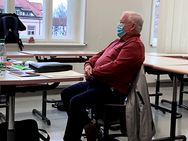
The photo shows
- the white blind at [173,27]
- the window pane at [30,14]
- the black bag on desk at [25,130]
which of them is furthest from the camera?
the white blind at [173,27]

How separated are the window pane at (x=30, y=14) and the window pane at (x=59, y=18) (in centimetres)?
23

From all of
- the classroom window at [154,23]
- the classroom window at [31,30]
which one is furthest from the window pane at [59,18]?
the classroom window at [154,23]

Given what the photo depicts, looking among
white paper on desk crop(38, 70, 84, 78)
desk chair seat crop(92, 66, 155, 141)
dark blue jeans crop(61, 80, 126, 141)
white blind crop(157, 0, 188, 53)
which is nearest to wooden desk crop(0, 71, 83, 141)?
white paper on desk crop(38, 70, 84, 78)

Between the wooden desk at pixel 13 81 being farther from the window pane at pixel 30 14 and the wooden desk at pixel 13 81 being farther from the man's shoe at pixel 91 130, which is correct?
the window pane at pixel 30 14

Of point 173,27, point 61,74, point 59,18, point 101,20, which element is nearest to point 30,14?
point 59,18

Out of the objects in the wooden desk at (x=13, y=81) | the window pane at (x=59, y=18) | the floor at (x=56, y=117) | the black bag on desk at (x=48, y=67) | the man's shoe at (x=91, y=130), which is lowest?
the floor at (x=56, y=117)

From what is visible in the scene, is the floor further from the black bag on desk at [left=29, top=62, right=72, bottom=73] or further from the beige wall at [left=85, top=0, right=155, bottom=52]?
the beige wall at [left=85, top=0, right=155, bottom=52]

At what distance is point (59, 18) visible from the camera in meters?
4.64

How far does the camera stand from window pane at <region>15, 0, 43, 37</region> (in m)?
4.31

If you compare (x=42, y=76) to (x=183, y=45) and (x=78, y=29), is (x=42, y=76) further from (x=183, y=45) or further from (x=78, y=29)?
(x=183, y=45)

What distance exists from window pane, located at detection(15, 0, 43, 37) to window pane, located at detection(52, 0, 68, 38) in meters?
0.23

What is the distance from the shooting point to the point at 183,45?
16.5 ft

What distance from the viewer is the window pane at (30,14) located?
4309 mm

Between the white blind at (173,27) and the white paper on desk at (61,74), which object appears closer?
the white paper on desk at (61,74)
